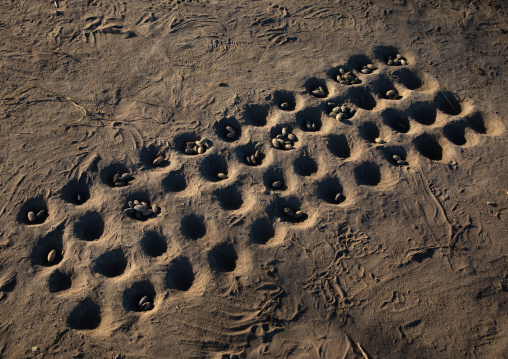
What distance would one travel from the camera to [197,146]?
13.5 feet

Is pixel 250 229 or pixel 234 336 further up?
pixel 250 229

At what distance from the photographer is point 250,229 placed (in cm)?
356

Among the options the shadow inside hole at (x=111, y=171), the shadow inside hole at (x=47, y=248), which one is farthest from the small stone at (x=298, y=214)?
the shadow inside hole at (x=47, y=248)

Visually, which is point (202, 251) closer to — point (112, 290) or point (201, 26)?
point (112, 290)

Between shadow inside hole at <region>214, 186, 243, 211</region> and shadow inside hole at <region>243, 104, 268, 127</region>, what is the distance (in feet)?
3.13

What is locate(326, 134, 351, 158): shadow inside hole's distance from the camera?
4164 mm

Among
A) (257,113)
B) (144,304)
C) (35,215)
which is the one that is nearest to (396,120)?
(257,113)

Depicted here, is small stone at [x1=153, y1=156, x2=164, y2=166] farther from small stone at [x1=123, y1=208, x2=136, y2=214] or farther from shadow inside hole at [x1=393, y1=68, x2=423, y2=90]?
shadow inside hole at [x1=393, y1=68, x2=423, y2=90]

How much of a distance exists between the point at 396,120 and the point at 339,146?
758mm

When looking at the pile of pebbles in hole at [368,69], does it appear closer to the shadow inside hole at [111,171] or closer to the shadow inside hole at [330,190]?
the shadow inside hole at [330,190]

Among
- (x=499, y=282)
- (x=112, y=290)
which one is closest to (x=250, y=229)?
(x=112, y=290)

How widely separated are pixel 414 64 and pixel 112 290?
4.19 meters

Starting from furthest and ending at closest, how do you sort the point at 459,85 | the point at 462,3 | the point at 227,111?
the point at 462,3, the point at 459,85, the point at 227,111

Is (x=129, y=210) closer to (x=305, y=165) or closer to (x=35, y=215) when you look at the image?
(x=35, y=215)
